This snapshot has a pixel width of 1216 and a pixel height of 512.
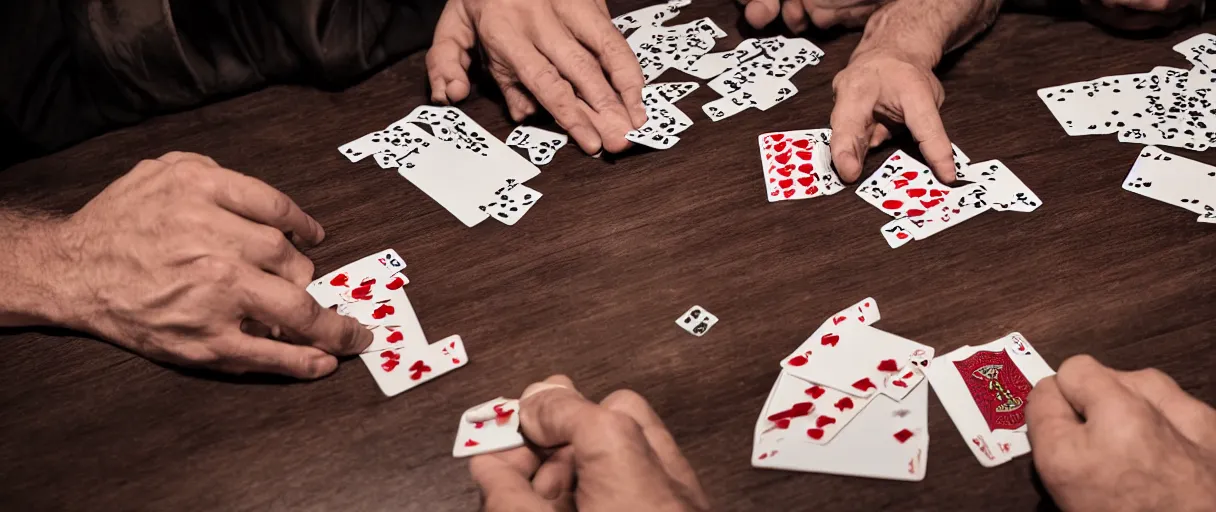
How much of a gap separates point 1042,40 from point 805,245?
0.89 m

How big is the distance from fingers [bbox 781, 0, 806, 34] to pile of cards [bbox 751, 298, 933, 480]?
906mm

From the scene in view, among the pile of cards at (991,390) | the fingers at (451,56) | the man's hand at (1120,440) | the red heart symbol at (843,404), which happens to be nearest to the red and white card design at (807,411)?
the red heart symbol at (843,404)

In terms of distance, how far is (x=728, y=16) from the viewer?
7.27 ft

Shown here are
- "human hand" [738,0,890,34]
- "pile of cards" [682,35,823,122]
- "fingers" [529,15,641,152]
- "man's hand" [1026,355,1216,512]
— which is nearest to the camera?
"man's hand" [1026,355,1216,512]

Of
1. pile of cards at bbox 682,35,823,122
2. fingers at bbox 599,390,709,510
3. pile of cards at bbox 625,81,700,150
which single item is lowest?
fingers at bbox 599,390,709,510

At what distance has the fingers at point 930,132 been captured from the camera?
5.60 feet

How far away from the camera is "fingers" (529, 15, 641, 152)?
6.05 ft

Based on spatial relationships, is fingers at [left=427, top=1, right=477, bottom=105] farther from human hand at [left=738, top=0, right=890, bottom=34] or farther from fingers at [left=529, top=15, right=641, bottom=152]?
human hand at [left=738, top=0, right=890, bottom=34]

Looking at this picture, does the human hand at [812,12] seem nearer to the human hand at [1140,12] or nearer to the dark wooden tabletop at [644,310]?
the dark wooden tabletop at [644,310]

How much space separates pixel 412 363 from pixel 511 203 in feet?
1.34

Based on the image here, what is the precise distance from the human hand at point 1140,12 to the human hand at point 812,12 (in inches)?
19.3

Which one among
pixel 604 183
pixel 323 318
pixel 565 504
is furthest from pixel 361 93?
pixel 565 504

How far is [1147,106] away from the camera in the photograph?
1.84m

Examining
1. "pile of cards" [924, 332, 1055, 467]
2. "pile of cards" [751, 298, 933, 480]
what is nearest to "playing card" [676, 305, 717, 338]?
"pile of cards" [751, 298, 933, 480]
